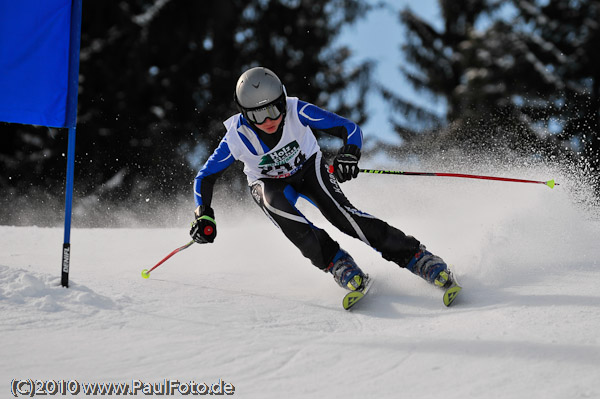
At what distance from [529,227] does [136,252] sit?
116 inches

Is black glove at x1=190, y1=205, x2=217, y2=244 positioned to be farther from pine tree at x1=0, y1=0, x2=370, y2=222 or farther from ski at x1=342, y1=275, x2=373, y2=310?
pine tree at x1=0, y1=0, x2=370, y2=222

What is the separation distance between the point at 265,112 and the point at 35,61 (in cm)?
134

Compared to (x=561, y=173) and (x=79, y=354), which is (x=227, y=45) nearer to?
(x=561, y=173)

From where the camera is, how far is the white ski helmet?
345 cm

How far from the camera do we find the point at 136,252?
4848mm

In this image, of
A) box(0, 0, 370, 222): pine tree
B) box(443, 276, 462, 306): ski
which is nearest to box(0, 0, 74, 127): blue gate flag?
box(443, 276, 462, 306): ski

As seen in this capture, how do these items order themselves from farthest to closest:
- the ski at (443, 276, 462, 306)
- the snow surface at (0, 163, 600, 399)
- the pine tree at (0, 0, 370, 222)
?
the pine tree at (0, 0, 370, 222) → the ski at (443, 276, 462, 306) → the snow surface at (0, 163, 600, 399)

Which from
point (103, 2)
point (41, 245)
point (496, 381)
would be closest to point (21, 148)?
point (103, 2)

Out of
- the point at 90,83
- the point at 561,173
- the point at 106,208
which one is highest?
the point at 90,83

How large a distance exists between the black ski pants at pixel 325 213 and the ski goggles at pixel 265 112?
1.35ft

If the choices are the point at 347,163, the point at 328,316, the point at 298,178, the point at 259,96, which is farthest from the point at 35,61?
the point at 328,316

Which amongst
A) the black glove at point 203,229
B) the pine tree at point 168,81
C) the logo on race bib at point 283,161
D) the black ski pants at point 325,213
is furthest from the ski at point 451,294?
the pine tree at point 168,81

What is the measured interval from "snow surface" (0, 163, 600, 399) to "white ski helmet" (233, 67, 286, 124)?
1.04 metres

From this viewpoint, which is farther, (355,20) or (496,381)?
(355,20)
